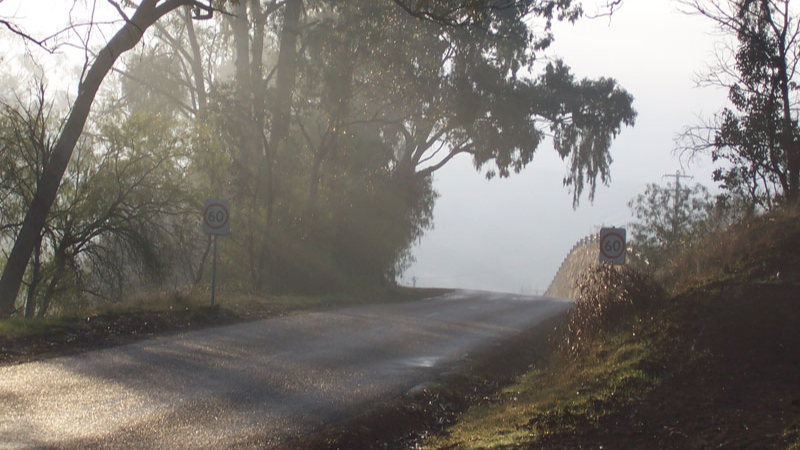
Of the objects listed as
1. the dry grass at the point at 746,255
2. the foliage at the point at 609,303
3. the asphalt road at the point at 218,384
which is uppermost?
the dry grass at the point at 746,255

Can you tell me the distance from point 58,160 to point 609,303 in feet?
41.6

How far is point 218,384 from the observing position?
934cm

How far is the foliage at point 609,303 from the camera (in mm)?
11758

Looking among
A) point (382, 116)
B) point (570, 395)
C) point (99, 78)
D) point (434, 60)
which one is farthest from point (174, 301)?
point (382, 116)

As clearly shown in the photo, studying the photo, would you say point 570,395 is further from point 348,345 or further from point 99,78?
point 99,78

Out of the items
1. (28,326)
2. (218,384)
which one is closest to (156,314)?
(28,326)

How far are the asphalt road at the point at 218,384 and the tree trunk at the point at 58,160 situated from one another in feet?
20.5

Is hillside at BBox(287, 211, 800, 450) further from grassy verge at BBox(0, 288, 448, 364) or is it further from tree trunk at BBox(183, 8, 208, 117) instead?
tree trunk at BBox(183, 8, 208, 117)

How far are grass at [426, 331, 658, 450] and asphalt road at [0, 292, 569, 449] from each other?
1.28 metres

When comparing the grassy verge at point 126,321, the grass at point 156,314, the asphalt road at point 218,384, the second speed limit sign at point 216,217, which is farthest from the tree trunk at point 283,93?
the asphalt road at point 218,384

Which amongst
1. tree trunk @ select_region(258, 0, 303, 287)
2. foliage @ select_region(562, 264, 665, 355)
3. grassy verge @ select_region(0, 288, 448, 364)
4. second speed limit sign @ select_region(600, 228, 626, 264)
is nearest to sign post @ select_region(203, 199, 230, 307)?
grassy verge @ select_region(0, 288, 448, 364)

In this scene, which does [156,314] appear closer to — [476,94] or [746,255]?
[746,255]

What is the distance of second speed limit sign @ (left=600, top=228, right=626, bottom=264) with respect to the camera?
17.6m

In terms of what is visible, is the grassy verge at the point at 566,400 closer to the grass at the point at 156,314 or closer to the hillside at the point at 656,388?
the hillside at the point at 656,388
